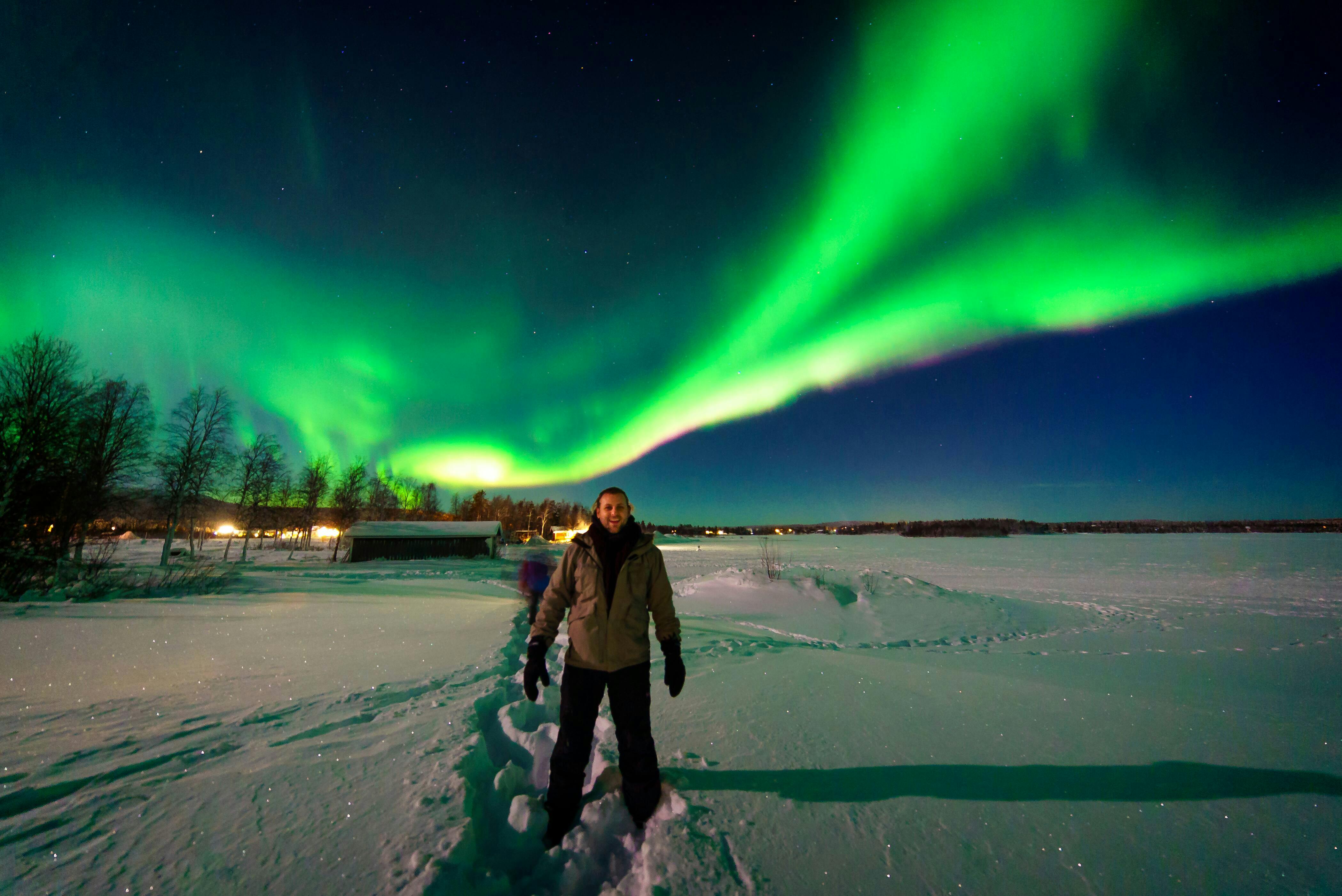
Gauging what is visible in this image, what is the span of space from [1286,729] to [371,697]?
8.57 m

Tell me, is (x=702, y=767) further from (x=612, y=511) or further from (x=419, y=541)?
(x=419, y=541)

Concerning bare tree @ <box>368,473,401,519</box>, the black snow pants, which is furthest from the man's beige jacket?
bare tree @ <box>368,473,401,519</box>

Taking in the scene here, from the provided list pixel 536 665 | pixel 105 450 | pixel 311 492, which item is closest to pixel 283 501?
pixel 311 492

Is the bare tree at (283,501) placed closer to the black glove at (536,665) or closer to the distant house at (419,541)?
the distant house at (419,541)

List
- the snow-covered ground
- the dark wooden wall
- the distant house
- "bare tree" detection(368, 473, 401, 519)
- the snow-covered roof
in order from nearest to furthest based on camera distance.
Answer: the snow-covered ground, the dark wooden wall, the distant house, the snow-covered roof, "bare tree" detection(368, 473, 401, 519)

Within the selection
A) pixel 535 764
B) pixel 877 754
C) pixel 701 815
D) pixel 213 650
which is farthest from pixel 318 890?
pixel 213 650

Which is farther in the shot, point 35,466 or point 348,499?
point 348,499

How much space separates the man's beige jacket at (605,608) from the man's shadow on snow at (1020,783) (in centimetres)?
102

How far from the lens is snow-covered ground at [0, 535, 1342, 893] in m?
2.38

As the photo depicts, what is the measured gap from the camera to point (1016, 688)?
5.27 m

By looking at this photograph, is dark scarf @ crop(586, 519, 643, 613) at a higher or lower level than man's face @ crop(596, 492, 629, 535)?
lower

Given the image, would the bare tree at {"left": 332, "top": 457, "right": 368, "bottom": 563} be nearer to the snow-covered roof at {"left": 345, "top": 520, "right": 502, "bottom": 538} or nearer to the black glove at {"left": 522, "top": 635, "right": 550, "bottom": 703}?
the snow-covered roof at {"left": 345, "top": 520, "right": 502, "bottom": 538}

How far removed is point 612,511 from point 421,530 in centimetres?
3940

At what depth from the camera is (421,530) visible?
1455 inches
